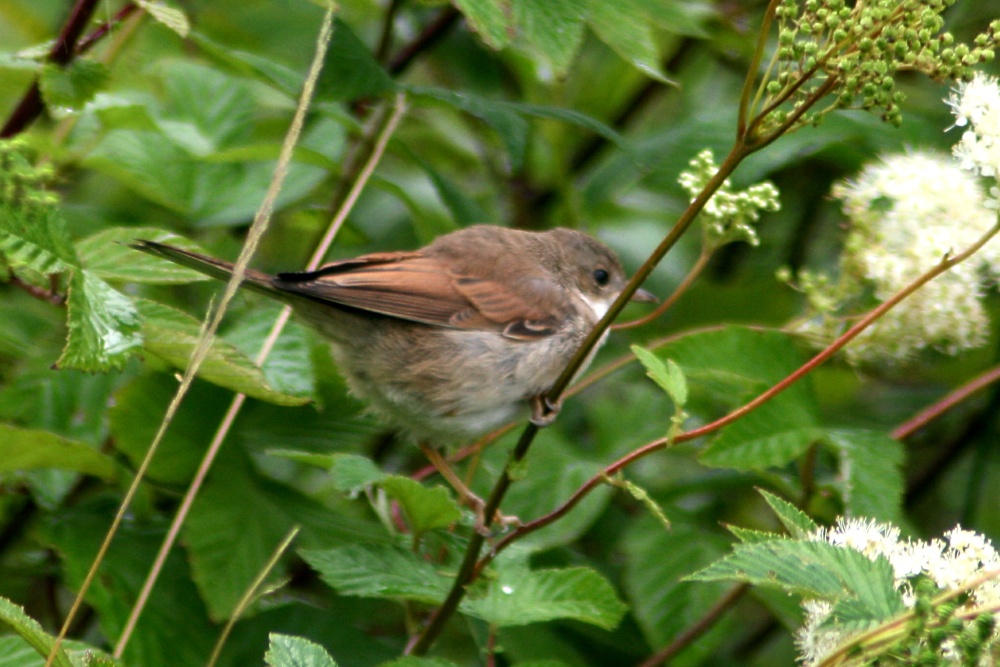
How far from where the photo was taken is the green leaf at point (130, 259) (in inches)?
79.7

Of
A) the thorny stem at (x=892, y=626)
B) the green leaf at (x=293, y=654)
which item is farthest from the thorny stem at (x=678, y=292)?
the green leaf at (x=293, y=654)

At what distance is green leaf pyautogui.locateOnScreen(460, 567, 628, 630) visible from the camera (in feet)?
6.45

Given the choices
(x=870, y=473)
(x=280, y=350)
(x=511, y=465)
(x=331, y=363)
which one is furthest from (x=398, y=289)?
(x=870, y=473)

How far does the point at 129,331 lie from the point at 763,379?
151 centimetres

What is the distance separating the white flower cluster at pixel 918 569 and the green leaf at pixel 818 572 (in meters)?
0.04

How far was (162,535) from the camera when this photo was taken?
2.52 metres

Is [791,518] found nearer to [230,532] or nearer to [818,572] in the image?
[818,572]

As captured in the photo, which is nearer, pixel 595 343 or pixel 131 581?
pixel 595 343

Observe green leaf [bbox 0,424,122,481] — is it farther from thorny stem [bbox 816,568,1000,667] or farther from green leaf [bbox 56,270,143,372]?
thorny stem [bbox 816,568,1000,667]

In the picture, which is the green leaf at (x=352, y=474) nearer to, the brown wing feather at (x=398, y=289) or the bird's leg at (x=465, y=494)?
the bird's leg at (x=465, y=494)

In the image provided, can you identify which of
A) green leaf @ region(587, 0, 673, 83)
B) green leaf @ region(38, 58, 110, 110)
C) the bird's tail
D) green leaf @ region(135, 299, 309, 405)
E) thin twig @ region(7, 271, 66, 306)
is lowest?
thin twig @ region(7, 271, 66, 306)

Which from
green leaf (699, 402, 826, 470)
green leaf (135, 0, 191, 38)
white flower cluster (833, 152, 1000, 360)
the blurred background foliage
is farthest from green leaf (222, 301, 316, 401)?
white flower cluster (833, 152, 1000, 360)

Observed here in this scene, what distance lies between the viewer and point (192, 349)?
2.02 metres

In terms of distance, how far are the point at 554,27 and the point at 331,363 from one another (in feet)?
4.07
